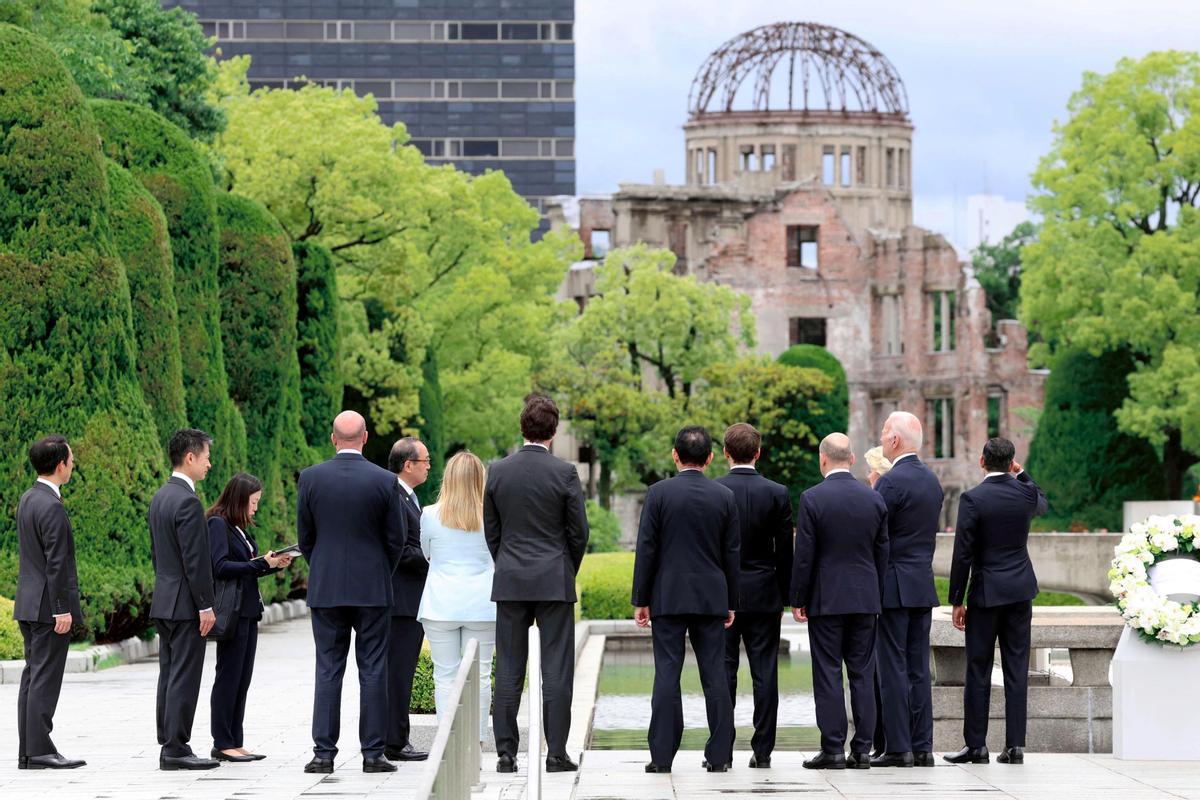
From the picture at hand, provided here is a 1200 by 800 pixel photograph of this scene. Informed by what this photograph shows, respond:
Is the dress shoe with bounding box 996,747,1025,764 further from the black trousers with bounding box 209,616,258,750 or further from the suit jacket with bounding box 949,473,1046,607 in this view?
the black trousers with bounding box 209,616,258,750

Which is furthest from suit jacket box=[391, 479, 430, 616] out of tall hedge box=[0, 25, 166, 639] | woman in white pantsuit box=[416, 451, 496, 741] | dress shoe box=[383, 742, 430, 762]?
tall hedge box=[0, 25, 166, 639]

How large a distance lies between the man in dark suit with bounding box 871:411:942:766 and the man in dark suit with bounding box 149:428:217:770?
156 inches

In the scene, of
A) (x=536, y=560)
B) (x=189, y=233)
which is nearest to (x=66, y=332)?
(x=189, y=233)

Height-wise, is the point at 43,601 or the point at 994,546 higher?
the point at 994,546

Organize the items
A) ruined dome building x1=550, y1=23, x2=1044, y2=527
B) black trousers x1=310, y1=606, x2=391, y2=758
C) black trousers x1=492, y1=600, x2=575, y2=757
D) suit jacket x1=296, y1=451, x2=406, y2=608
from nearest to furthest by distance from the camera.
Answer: suit jacket x1=296, y1=451, x2=406, y2=608, black trousers x1=310, y1=606, x2=391, y2=758, black trousers x1=492, y1=600, x2=575, y2=757, ruined dome building x1=550, y1=23, x2=1044, y2=527

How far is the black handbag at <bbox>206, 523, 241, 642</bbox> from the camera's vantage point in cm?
1192

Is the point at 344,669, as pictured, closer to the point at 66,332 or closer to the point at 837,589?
the point at 837,589

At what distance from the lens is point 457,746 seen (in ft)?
25.9

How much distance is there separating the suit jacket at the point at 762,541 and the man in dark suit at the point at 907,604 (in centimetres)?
63

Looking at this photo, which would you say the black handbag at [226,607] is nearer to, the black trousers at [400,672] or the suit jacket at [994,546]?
the black trousers at [400,672]

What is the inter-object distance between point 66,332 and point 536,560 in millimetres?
10805

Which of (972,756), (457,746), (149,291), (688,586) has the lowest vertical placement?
(972,756)

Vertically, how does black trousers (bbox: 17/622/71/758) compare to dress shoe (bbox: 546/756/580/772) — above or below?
above

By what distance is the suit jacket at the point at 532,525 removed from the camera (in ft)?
37.7
